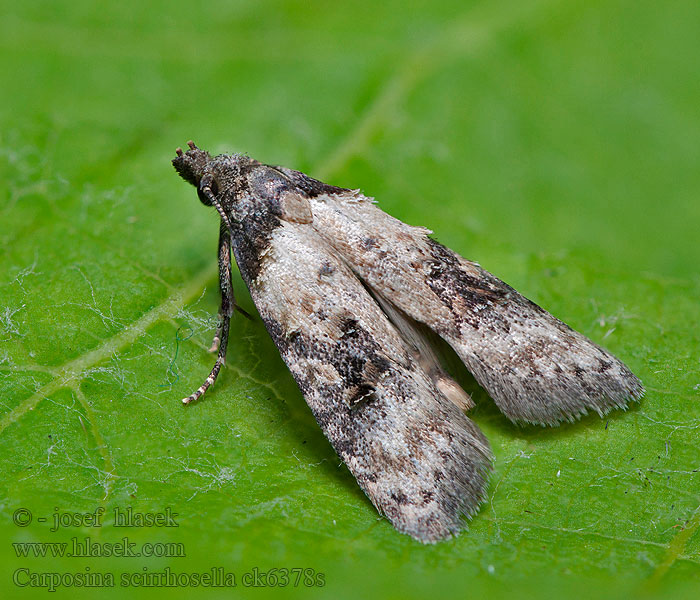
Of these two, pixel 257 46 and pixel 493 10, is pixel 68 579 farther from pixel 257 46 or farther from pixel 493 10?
pixel 493 10

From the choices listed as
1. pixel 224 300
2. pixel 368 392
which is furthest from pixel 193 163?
pixel 368 392

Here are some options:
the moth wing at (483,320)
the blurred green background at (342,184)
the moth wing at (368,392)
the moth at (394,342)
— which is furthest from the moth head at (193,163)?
the moth wing at (483,320)

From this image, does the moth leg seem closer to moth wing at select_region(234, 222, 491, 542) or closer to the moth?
the moth

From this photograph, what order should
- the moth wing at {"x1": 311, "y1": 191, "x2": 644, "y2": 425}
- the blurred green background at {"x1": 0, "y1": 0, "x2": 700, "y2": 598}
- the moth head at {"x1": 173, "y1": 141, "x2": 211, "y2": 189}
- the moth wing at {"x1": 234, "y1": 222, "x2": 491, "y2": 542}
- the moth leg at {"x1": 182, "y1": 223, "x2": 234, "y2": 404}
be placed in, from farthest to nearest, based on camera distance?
1. the moth head at {"x1": 173, "y1": 141, "x2": 211, "y2": 189}
2. the moth leg at {"x1": 182, "y1": 223, "x2": 234, "y2": 404}
3. the moth wing at {"x1": 311, "y1": 191, "x2": 644, "y2": 425}
4. the moth wing at {"x1": 234, "y1": 222, "x2": 491, "y2": 542}
5. the blurred green background at {"x1": 0, "y1": 0, "x2": 700, "y2": 598}

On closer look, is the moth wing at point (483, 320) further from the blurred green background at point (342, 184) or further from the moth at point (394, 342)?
the blurred green background at point (342, 184)

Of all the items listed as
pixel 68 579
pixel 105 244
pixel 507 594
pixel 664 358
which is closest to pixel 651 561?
pixel 507 594

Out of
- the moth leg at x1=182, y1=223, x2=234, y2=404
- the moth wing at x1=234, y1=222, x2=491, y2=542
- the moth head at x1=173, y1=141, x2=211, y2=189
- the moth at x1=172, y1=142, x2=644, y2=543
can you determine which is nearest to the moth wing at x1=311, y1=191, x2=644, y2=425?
the moth at x1=172, y1=142, x2=644, y2=543
